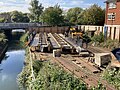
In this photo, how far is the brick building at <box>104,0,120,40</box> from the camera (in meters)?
40.5

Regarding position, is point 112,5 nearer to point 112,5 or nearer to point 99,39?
point 112,5

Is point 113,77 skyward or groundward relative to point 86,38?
skyward

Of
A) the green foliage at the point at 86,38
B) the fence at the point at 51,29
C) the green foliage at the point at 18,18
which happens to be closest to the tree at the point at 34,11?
the green foliage at the point at 18,18

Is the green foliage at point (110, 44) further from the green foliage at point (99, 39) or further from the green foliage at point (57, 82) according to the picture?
the green foliage at point (57, 82)

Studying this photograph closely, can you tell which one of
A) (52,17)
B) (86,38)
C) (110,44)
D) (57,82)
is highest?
(52,17)

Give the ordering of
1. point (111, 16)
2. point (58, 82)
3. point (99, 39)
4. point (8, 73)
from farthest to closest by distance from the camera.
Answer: point (111, 16) → point (99, 39) → point (8, 73) → point (58, 82)

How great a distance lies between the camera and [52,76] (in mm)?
16828

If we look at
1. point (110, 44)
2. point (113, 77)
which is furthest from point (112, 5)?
point (113, 77)

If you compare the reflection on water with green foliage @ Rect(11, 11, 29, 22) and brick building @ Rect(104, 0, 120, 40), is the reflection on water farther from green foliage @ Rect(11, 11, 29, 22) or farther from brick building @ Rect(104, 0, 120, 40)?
green foliage @ Rect(11, 11, 29, 22)

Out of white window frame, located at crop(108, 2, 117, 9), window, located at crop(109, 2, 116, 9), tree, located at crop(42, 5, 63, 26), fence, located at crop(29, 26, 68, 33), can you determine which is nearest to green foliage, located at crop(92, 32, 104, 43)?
white window frame, located at crop(108, 2, 117, 9)

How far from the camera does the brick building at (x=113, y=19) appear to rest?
40.5 meters

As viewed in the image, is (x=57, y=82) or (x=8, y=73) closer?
(x=57, y=82)

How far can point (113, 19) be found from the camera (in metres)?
43.0

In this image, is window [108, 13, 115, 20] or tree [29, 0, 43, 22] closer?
window [108, 13, 115, 20]
